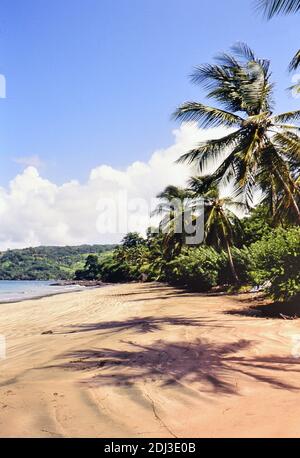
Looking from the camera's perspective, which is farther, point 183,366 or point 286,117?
point 286,117

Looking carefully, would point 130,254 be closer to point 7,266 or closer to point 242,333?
point 242,333

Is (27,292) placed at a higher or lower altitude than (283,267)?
lower

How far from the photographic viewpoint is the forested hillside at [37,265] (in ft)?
497

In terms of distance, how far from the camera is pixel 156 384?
5.16 m

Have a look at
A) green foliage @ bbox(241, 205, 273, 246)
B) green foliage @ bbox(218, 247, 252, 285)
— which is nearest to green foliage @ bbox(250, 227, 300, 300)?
green foliage @ bbox(218, 247, 252, 285)

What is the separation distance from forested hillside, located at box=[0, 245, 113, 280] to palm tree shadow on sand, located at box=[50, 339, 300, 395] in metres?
136

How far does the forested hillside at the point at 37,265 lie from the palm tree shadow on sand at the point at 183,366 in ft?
447

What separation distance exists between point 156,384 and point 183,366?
38.5 inches

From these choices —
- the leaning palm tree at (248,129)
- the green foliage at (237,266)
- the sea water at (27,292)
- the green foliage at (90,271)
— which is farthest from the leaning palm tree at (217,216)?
the green foliage at (90,271)

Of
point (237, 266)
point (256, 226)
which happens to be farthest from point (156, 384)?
point (256, 226)

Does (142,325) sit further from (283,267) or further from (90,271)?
(90,271)

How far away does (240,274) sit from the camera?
23.6 m

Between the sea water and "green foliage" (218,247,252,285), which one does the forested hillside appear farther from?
"green foliage" (218,247,252,285)

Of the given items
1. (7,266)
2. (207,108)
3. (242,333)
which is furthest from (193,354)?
(7,266)
